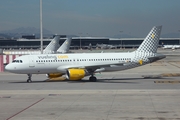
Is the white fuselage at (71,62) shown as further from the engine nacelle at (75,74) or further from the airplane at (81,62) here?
the engine nacelle at (75,74)

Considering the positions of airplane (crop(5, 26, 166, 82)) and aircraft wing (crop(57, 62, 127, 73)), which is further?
aircraft wing (crop(57, 62, 127, 73))

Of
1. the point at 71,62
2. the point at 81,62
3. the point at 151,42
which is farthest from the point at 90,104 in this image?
the point at 151,42

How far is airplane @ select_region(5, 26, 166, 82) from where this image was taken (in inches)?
1540

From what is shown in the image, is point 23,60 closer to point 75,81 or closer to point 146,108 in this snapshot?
point 75,81

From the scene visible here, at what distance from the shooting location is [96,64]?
136 feet

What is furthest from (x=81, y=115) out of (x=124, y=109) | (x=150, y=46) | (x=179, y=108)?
(x=150, y=46)

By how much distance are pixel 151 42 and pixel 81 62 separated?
9.33m

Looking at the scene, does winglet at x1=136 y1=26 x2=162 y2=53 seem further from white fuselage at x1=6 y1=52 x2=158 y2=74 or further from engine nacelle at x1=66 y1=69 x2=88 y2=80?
engine nacelle at x1=66 y1=69 x2=88 y2=80

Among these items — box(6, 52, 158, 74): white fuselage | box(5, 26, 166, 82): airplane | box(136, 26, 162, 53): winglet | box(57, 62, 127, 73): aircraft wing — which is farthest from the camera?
box(136, 26, 162, 53): winglet

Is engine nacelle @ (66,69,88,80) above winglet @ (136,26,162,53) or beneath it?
beneath

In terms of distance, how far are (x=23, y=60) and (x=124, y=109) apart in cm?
2037

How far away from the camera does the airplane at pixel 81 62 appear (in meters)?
39.1

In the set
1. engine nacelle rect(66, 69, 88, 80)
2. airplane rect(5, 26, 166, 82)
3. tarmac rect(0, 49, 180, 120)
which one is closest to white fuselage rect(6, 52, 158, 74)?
airplane rect(5, 26, 166, 82)

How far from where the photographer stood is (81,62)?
41250mm
